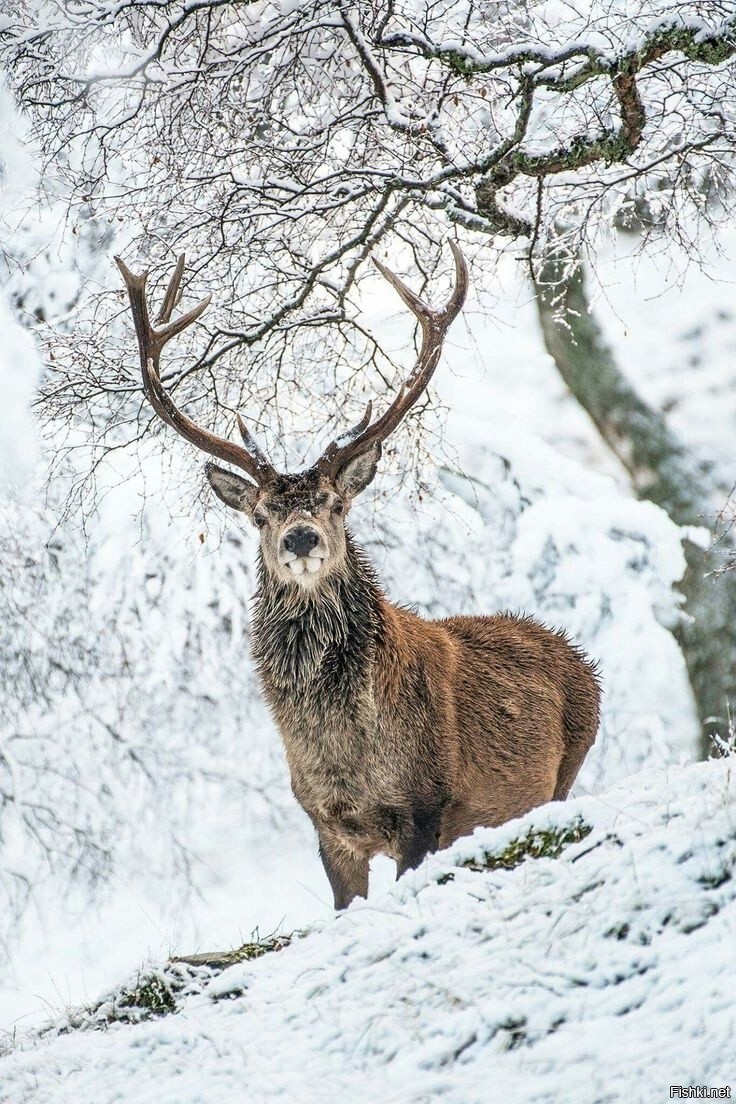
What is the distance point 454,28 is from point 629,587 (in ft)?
21.4

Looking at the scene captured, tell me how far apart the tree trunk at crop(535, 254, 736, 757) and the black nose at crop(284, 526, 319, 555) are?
597cm

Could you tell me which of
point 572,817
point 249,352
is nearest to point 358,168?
point 249,352

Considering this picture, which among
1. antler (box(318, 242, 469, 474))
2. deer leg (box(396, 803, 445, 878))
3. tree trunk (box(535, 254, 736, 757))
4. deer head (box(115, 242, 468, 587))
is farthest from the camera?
tree trunk (box(535, 254, 736, 757))

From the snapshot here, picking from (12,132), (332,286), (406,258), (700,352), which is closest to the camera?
(332,286)

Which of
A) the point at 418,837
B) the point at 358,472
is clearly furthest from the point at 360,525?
the point at 418,837

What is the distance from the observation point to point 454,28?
7.23 meters

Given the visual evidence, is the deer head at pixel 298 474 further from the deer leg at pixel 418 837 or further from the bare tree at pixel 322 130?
the deer leg at pixel 418 837

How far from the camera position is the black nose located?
20.2 feet

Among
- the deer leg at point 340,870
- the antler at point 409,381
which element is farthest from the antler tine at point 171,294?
the deer leg at point 340,870

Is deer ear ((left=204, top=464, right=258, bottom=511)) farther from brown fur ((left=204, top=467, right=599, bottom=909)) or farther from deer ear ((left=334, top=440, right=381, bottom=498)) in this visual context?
deer ear ((left=334, top=440, right=381, bottom=498))

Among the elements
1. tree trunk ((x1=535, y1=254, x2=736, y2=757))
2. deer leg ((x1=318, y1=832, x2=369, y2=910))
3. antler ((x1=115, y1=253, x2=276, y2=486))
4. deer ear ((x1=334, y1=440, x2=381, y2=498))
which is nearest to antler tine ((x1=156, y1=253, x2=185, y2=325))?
antler ((x1=115, y1=253, x2=276, y2=486))

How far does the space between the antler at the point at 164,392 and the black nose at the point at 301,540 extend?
57 cm

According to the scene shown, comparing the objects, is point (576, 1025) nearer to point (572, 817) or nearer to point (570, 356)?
point (572, 817)

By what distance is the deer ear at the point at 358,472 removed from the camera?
6.75 m
